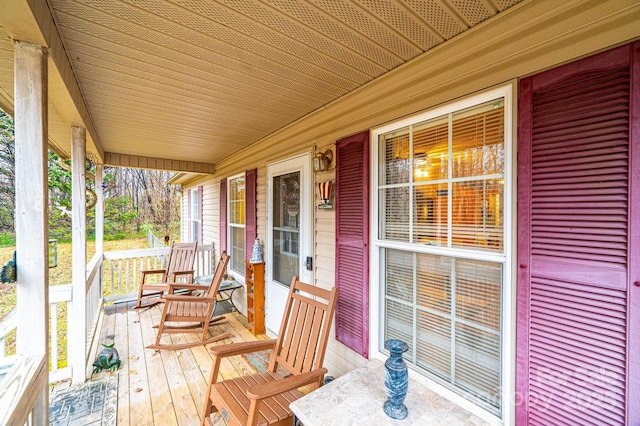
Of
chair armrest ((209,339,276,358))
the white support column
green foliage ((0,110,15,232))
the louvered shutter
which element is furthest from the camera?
green foliage ((0,110,15,232))

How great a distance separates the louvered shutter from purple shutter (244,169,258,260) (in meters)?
3.22

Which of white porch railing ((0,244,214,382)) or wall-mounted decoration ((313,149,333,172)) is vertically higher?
wall-mounted decoration ((313,149,333,172))

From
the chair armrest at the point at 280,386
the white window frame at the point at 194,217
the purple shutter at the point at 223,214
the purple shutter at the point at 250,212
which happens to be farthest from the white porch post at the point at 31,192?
the white window frame at the point at 194,217

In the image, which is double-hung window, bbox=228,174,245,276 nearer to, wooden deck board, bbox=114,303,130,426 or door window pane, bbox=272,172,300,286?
door window pane, bbox=272,172,300,286

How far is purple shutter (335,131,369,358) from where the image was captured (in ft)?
6.95

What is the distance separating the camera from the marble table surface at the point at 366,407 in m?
1.27

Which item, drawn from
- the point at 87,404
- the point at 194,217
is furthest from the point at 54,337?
the point at 194,217

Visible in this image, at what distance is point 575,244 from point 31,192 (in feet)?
8.26

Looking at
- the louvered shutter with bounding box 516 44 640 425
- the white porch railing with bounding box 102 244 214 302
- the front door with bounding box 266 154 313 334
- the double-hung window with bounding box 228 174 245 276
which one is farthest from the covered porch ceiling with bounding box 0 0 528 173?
the white porch railing with bounding box 102 244 214 302

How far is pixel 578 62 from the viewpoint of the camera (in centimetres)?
114

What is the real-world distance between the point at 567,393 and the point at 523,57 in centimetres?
A: 151

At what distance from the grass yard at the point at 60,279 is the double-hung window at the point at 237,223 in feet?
7.86

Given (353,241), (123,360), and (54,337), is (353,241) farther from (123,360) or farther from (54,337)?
(54,337)

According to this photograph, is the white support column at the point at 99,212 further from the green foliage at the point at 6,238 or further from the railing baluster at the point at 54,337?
the railing baluster at the point at 54,337
